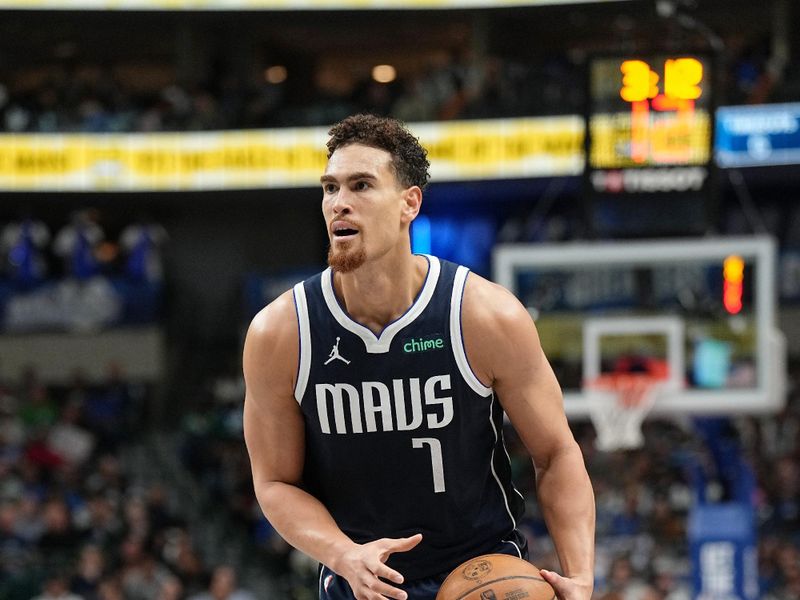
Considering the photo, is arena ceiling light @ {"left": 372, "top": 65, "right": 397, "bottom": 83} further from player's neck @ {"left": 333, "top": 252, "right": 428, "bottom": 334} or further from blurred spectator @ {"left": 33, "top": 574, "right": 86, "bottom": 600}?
player's neck @ {"left": 333, "top": 252, "right": 428, "bottom": 334}

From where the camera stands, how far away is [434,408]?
168 inches

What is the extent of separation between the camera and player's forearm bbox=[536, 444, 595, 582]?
4.27 meters

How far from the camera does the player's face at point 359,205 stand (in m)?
4.07

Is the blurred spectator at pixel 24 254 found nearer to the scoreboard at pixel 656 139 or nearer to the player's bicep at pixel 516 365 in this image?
the scoreboard at pixel 656 139

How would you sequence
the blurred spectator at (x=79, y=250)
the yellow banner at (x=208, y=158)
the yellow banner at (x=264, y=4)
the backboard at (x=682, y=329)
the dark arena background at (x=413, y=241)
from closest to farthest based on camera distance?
the backboard at (x=682, y=329)
the dark arena background at (x=413, y=241)
the yellow banner at (x=208, y=158)
the yellow banner at (x=264, y=4)
the blurred spectator at (x=79, y=250)

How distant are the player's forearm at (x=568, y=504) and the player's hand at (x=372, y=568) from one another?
0.53 meters

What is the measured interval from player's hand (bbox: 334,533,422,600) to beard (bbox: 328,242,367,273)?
30.1 inches

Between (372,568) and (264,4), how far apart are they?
753 inches

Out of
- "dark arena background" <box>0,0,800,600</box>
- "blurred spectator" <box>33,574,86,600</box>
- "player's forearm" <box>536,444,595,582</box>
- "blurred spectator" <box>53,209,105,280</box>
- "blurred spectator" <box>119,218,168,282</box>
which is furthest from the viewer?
"blurred spectator" <box>119,218,168,282</box>

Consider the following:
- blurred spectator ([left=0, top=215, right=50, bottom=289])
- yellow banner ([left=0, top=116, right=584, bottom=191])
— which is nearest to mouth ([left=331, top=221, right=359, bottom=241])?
yellow banner ([left=0, top=116, right=584, bottom=191])

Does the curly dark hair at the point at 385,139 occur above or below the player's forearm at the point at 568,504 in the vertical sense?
above

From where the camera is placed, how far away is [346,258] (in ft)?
13.3

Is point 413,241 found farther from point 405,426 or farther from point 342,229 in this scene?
point 342,229

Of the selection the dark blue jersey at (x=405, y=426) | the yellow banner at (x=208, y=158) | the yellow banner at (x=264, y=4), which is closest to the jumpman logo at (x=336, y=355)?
the dark blue jersey at (x=405, y=426)
